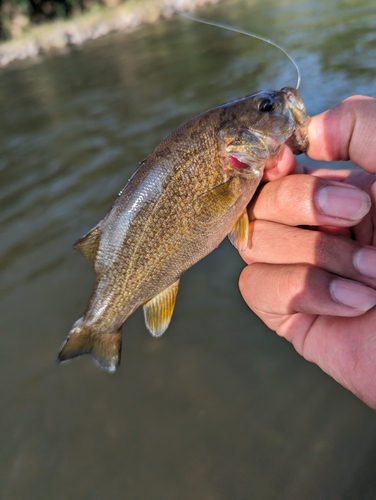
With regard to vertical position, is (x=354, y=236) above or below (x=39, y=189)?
above

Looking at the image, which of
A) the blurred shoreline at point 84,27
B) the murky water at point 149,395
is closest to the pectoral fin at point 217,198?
the murky water at point 149,395

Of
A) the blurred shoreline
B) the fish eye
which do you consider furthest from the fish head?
the blurred shoreline

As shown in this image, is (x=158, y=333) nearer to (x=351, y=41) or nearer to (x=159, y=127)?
(x=159, y=127)

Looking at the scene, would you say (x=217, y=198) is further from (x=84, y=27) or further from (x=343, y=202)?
(x=84, y=27)

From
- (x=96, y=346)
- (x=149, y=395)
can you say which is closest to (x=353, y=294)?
(x=96, y=346)

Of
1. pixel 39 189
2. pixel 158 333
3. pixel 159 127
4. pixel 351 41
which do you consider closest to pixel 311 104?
pixel 159 127
